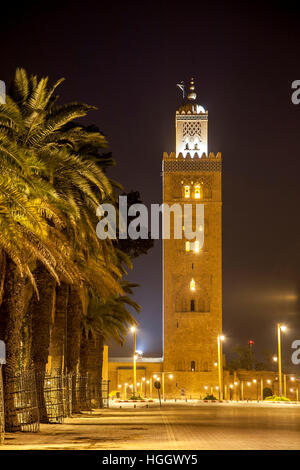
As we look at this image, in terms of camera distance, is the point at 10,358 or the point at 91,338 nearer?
the point at 10,358

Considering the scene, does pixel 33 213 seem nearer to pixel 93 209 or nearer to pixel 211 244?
pixel 93 209

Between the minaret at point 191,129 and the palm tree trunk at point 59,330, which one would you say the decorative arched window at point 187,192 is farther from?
the palm tree trunk at point 59,330

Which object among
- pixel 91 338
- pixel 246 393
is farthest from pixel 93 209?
pixel 246 393

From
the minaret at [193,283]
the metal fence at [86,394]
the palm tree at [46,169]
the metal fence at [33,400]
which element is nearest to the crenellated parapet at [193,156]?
the minaret at [193,283]

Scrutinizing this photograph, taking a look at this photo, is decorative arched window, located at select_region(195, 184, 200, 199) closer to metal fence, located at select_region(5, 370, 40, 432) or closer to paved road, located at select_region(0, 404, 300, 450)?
metal fence, located at select_region(5, 370, 40, 432)

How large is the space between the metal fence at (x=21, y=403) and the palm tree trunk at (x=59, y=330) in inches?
169

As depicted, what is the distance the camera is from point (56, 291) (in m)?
23.6

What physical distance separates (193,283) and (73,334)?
48287mm

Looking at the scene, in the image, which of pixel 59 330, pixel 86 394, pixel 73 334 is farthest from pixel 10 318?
pixel 86 394

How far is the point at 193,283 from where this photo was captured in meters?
74.3

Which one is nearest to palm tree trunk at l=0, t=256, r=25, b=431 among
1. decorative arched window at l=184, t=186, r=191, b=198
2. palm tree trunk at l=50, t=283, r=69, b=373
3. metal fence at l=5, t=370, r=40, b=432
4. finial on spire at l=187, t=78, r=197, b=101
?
metal fence at l=5, t=370, r=40, b=432
